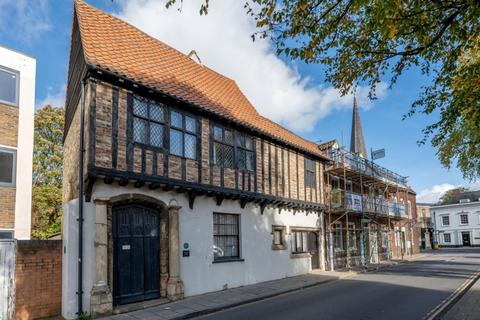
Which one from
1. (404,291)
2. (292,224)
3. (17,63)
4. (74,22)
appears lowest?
(404,291)

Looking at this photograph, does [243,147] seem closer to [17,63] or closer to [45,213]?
[17,63]

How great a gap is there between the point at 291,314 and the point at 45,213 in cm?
1922

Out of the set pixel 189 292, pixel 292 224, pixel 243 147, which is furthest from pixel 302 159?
pixel 189 292

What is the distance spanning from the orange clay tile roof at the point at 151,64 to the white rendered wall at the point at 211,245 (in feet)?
10.7

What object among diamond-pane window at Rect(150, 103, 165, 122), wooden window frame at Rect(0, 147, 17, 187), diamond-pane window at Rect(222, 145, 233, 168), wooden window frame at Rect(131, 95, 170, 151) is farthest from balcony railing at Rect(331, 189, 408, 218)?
wooden window frame at Rect(0, 147, 17, 187)

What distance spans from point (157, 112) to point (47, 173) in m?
16.1

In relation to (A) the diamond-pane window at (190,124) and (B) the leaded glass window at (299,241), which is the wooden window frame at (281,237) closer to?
(B) the leaded glass window at (299,241)

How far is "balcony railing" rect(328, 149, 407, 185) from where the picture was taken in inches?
849

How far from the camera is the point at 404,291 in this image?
41.1 ft

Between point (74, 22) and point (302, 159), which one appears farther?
point (302, 159)

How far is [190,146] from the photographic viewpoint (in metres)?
12.6

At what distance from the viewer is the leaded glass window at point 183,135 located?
12.0 metres

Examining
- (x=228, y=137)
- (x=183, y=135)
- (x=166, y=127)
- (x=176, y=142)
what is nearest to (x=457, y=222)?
(x=228, y=137)

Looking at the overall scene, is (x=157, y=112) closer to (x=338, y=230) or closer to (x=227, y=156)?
(x=227, y=156)
